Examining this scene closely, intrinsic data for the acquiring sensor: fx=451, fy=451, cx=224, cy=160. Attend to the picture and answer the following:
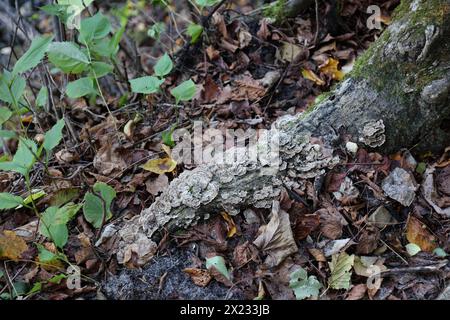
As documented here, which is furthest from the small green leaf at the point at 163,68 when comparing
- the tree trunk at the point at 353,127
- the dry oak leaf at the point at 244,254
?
the dry oak leaf at the point at 244,254

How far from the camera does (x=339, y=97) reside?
2814mm

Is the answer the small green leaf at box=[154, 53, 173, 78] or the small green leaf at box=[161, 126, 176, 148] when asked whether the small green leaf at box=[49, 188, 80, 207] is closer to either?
the small green leaf at box=[161, 126, 176, 148]

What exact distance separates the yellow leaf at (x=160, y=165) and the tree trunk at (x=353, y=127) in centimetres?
20

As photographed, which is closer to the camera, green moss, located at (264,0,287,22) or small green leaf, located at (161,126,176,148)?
small green leaf, located at (161,126,176,148)

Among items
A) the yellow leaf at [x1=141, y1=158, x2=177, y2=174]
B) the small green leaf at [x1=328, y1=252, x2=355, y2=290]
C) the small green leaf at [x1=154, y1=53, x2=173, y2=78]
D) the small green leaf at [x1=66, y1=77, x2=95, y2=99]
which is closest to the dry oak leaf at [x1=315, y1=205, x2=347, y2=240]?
the small green leaf at [x1=328, y1=252, x2=355, y2=290]

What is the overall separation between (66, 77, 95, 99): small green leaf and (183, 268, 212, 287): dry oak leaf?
1.31 metres

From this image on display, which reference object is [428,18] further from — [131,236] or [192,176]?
[131,236]

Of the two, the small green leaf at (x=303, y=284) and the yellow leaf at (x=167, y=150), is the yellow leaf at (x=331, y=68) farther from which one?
the small green leaf at (x=303, y=284)

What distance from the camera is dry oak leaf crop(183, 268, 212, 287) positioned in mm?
2426

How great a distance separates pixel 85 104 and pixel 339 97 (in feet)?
6.62

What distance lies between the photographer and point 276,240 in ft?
8.10

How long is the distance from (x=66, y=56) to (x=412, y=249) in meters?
2.31
